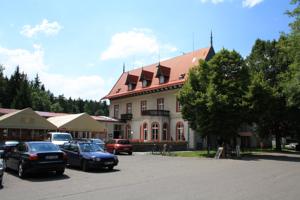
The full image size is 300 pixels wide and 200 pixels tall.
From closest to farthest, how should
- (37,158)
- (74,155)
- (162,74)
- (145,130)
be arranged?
(37,158), (74,155), (162,74), (145,130)

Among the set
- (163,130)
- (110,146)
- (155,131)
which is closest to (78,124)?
(110,146)

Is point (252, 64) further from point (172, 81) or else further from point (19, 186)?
A: point (19, 186)

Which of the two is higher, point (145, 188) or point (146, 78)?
point (146, 78)

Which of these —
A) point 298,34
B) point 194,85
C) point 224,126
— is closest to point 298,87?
point 298,34

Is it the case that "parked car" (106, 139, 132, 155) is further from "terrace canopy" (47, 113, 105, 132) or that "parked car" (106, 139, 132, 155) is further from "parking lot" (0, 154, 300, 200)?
"parking lot" (0, 154, 300, 200)

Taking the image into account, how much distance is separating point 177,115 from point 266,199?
124 feet

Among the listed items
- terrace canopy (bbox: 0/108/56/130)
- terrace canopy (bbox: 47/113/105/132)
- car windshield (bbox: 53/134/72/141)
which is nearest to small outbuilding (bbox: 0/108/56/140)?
terrace canopy (bbox: 0/108/56/130)

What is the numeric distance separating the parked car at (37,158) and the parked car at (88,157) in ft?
6.32

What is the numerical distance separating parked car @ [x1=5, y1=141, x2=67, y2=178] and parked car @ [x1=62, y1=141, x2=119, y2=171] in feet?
6.32

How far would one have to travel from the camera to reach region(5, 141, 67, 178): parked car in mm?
14797

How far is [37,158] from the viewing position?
14828mm

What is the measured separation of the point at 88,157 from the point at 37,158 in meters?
3.58

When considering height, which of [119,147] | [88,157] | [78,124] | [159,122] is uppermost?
[159,122]

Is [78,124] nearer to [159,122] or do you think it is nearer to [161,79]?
[159,122]
